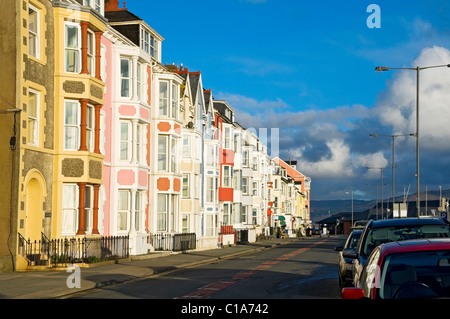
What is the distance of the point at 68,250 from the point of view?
29.6 m

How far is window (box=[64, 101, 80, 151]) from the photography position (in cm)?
3006

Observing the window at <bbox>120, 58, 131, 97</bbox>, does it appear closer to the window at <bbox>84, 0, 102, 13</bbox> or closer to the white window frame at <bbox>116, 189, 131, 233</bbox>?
the window at <bbox>84, 0, 102, 13</bbox>

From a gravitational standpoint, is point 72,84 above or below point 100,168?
above

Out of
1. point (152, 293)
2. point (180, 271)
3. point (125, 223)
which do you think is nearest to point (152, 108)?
point (125, 223)

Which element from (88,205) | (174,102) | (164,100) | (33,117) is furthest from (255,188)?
(33,117)

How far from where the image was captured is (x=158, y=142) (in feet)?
137

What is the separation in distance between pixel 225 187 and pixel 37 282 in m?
41.3

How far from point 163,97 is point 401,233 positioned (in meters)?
28.4

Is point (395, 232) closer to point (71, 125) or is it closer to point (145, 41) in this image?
point (71, 125)

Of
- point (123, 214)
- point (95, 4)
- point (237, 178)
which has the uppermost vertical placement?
point (95, 4)

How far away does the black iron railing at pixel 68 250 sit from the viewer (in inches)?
1051

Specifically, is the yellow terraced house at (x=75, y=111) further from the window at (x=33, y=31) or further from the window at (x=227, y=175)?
the window at (x=227, y=175)
